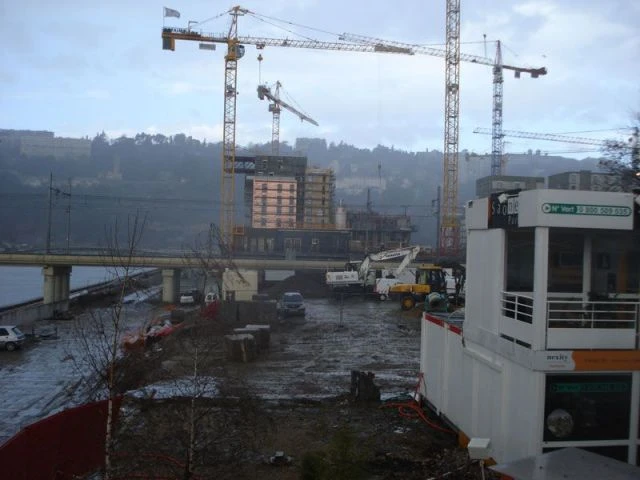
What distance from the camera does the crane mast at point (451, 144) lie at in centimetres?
5731

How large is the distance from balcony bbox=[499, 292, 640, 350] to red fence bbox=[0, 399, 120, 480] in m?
4.72

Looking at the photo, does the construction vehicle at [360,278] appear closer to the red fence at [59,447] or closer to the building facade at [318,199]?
the red fence at [59,447]

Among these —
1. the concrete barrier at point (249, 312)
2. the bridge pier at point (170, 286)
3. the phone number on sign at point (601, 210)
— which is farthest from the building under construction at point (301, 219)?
the phone number on sign at point (601, 210)

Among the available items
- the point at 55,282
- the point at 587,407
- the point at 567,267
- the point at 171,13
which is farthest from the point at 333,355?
the point at 171,13

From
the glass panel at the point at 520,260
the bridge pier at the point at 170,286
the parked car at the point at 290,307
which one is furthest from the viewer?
the bridge pier at the point at 170,286

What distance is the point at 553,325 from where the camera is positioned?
7543 millimetres

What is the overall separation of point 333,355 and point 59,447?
10897mm

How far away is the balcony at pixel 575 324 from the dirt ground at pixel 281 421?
1819 millimetres

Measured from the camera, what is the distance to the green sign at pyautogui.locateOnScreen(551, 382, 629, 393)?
22.4ft

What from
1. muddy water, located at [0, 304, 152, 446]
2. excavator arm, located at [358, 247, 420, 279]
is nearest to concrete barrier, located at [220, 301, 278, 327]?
muddy water, located at [0, 304, 152, 446]

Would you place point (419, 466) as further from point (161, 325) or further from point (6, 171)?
point (6, 171)

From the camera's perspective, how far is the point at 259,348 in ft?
56.8

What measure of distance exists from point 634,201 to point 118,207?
294 ft

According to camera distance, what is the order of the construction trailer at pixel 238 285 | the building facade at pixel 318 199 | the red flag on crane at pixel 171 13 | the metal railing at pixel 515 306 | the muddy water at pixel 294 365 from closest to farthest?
the metal railing at pixel 515 306
the muddy water at pixel 294 365
the construction trailer at pixel 238 285
the red flag on crane at pixel 171 13
the building facade at pixel 318 199
